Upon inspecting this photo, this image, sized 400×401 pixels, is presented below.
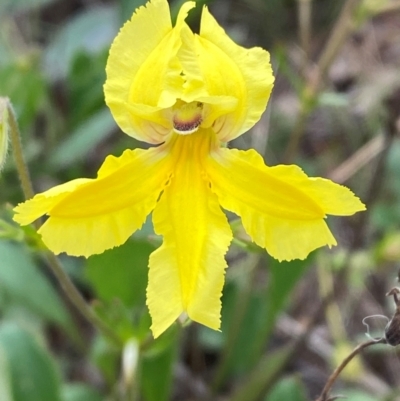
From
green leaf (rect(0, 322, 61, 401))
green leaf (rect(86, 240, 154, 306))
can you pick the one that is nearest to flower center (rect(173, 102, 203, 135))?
green leaf (rect(86, 240, 154, 306))

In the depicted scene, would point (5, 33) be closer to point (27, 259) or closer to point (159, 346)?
point (27, 259)

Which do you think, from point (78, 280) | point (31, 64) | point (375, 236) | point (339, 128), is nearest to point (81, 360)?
point (78, 280)

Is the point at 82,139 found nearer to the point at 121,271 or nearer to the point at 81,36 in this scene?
the point at 121,271

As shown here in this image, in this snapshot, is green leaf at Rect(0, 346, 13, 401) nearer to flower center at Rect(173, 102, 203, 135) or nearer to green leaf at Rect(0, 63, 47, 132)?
flower center at Rect(173, 102, 203, 135)

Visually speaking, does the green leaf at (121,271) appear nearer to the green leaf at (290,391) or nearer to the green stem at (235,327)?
the green stem at (235,327)

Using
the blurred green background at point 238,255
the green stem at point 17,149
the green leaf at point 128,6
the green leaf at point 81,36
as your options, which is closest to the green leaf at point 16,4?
the blurred green background at point 238,255

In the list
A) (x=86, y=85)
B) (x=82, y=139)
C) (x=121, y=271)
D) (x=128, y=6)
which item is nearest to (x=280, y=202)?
(x=121, y=271)
